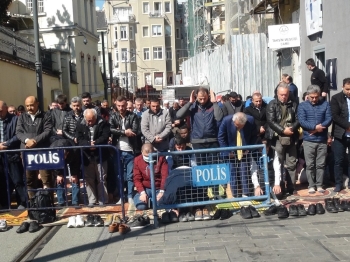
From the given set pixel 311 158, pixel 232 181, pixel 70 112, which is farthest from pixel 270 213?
pixel 70 112

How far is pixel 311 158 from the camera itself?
31.3ft

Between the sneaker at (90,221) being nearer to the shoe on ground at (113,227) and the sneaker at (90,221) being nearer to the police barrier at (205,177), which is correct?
the shoe on ground at (113,227)

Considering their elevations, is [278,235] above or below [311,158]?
below

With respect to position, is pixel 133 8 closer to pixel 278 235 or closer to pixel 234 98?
pixel 234 98

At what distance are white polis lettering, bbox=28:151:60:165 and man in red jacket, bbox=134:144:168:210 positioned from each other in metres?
1.21

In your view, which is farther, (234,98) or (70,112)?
(234,98)

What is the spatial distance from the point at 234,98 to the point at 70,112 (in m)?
3.54

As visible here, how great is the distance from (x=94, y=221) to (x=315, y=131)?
398cm

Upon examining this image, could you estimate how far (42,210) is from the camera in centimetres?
843

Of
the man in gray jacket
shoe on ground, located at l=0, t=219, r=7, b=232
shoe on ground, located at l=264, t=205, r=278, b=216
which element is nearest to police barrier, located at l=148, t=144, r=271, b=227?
shoe on ground, located at l=264, t=205, r=278, b=216

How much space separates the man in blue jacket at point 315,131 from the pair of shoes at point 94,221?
12.3 feet

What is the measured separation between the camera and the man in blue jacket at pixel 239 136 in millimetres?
8641

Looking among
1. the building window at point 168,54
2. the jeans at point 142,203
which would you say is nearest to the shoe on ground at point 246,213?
the jeans at point 142,203

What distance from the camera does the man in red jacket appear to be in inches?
326
